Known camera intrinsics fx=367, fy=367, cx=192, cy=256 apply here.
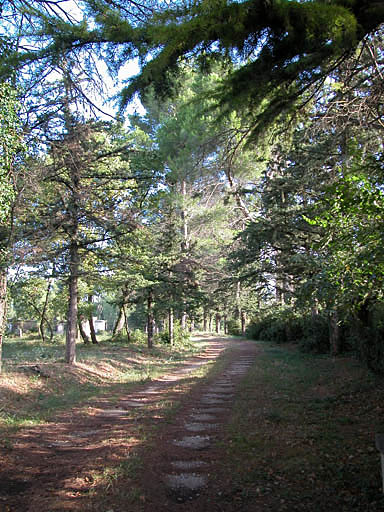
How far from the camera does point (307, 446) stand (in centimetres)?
519

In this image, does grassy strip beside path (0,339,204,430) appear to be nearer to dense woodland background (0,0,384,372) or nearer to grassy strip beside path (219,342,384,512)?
dense woodland background (0,0,384,372)

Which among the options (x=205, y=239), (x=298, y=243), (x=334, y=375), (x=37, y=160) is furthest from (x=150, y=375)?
(x=205, y=239)

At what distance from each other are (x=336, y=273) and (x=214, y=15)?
3822mm

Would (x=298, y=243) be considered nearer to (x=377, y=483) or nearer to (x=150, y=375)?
(x=150, y=375)

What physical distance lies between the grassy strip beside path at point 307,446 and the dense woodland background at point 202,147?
64.8 inches

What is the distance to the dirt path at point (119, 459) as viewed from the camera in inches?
151

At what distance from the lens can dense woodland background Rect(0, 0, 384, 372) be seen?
3283 millimetres

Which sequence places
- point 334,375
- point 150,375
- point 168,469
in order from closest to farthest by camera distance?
point 168,469
point 334,375
point 150,375

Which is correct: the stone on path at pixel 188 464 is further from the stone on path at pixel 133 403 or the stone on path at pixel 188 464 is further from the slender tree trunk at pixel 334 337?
the slender tree trunk at pixel 334 337

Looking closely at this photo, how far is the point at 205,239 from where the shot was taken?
1108 inches

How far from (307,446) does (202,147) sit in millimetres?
5414

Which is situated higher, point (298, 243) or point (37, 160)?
point (37, 160)

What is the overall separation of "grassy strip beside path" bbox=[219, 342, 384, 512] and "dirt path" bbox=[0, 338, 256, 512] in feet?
1.26

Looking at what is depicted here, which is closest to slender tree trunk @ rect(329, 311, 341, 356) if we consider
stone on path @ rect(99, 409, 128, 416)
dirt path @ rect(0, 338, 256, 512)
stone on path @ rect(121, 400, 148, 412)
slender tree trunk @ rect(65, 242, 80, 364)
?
dirt path @ rect(0, 338, 256, 512)
